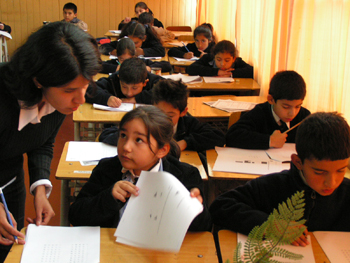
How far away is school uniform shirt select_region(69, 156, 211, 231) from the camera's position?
1.27m

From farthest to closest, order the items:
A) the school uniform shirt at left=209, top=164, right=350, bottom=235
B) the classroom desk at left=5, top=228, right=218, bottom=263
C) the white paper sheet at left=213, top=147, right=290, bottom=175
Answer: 1. the white paper sheet at left=213, top=147, right=290, bottom=175
2. the school uniform shirt at left=209, top=164, right=350, bottom=235
3. the classroom desk at left=5, top=228, right=218, bottom=263

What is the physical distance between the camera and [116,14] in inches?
335

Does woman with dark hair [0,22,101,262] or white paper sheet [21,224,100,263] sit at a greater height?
woman with dark hair [0,22,101,262]

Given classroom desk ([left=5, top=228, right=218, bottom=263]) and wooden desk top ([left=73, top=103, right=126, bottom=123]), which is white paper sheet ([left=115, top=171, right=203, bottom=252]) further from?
wooden desk top ([left=73, top=103, right=126, bottom=123])

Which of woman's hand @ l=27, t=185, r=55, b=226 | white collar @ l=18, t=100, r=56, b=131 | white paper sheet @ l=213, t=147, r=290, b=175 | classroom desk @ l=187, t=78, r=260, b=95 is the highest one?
white collar @ l=18, t=100, r=56, b=131

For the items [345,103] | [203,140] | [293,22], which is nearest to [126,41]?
[293,22]

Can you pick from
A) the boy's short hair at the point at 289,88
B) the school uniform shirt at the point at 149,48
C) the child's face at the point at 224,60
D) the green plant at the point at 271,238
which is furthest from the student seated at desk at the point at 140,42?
the green plant at the point at 271,238

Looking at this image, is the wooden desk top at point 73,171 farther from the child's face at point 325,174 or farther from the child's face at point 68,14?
the child's face at point 68,14

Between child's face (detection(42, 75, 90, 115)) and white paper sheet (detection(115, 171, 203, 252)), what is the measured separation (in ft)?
1.07

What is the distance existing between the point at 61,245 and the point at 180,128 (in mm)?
1334

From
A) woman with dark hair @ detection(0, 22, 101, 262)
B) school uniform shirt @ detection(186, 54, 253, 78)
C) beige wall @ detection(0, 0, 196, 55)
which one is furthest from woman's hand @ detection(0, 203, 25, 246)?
beige wall @ detection(0, 0, 196, 55)

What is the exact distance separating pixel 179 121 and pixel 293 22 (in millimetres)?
1168

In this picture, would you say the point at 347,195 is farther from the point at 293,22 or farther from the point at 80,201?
the point at 293,22

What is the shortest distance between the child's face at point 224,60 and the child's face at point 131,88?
1218mm
